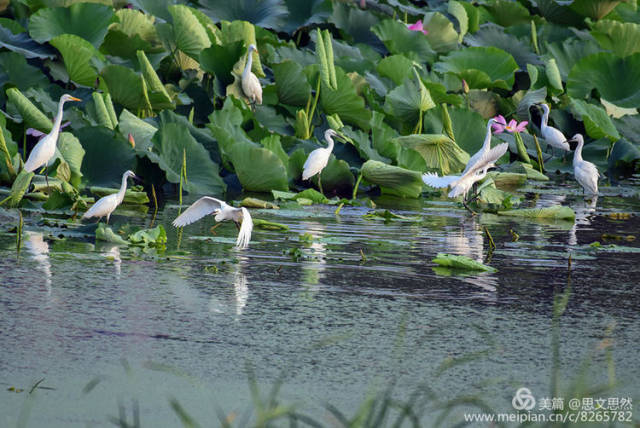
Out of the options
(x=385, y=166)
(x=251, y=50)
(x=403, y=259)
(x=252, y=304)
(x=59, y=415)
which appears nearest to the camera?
(x=59, y=415)

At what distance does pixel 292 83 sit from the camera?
10758mm

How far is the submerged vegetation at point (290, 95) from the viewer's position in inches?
342

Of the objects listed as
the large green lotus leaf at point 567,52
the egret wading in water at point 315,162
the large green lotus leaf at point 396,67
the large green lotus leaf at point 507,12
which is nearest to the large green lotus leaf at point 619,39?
the large green lotus leaf at point 567,52

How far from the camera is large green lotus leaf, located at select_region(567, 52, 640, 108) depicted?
12.8m

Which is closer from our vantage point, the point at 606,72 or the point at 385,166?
the point at 385,166

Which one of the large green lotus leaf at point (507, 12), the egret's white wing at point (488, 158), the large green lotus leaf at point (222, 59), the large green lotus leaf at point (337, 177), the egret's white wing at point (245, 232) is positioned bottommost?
the egret's white wing at point (245, 232)

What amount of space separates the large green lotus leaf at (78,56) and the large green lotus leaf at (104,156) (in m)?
1.48

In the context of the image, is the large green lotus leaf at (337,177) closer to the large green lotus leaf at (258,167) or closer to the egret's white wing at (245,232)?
the large green lotus leaf at (258,167)

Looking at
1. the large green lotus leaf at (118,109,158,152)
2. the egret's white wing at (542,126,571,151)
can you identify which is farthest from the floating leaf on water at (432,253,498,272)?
the egret's white wing at (542,126,571,151)

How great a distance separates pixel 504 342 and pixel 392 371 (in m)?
0.62

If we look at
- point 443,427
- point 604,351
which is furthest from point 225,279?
point 443,427

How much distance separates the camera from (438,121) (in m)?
10.7

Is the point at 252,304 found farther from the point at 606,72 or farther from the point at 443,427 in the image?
the point at 606,72

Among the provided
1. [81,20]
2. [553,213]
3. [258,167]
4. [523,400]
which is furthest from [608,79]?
[523,400]
